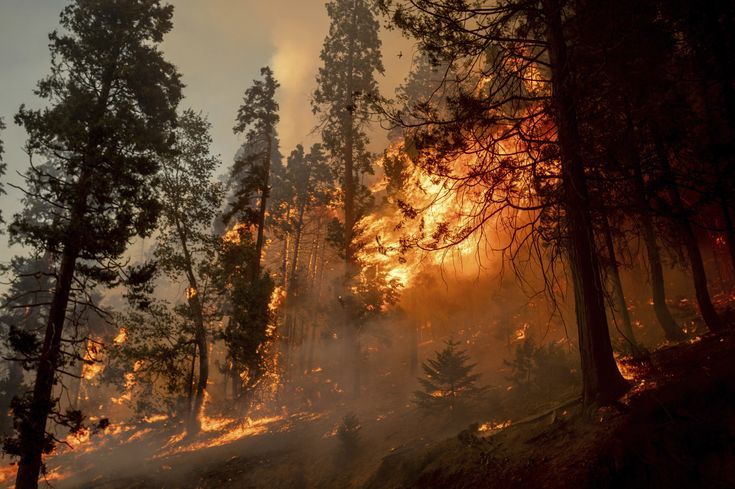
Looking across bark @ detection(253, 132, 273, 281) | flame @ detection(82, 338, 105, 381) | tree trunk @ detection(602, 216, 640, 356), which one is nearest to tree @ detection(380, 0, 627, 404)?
tree trunk @ detection(602, 216, 640, 356)

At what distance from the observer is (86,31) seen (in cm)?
1285

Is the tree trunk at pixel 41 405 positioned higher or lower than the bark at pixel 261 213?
lower

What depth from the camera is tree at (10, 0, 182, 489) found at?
10.3 m

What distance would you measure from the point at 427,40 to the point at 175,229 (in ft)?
61.5

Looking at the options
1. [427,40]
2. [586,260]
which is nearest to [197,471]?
[586,260]

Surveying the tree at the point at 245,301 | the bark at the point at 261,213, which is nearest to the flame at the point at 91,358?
the tree at the point at 245,301

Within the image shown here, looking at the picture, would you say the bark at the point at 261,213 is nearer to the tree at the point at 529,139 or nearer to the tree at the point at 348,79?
the tree at the point at 348,79

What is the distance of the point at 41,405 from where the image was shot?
993cm

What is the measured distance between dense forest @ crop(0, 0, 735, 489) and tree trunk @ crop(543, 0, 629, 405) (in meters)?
0.04

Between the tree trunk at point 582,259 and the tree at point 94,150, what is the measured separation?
38.2 feet

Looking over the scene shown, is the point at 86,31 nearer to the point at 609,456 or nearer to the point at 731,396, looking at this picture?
the point at 609,456

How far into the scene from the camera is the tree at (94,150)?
33.9 feet

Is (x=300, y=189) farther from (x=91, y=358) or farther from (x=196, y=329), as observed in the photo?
(x=91, y=358)

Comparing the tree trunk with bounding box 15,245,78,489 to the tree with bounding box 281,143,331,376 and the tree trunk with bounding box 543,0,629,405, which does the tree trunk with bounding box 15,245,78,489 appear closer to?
the tree trunk with bounding box 543,0,629,405
